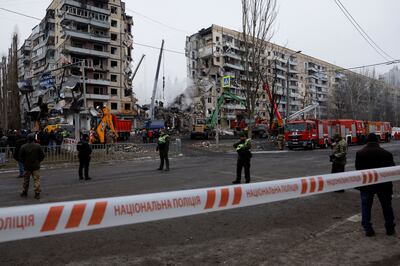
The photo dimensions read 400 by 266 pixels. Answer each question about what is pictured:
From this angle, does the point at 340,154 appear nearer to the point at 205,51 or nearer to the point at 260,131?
the point at 260,131

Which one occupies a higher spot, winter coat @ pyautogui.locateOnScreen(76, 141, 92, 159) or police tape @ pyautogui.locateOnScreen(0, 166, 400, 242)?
winter coat @ pyautogui.locateOnScreen(76, 141, 92, 159)

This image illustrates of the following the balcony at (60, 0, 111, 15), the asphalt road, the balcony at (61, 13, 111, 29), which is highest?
the balcony at (60, 0, 111, 15)

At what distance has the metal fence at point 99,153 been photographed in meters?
16.9

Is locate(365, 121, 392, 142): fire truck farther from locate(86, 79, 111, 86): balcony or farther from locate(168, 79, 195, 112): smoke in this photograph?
locate(86, 79, 111, 86): balcony

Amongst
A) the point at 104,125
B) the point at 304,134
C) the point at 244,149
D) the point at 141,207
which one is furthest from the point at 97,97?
the point at 141,207

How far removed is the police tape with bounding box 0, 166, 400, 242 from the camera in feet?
10.6

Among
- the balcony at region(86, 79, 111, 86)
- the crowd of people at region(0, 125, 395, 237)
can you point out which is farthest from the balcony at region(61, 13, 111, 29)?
the crowd of people at region(0, 125, 395, 237)

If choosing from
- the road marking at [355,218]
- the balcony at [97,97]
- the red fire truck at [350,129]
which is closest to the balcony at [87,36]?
the balcony at [97,97]

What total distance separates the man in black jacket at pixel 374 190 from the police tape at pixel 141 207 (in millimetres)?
116

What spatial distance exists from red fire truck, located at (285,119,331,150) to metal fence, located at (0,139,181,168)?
1061 centimetres

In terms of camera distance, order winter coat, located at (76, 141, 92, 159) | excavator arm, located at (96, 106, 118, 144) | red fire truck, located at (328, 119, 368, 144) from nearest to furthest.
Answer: winter coat, located at (76, 141, 92, 159)
excavator arm, located at (96, 106, 118, 144)
red fire truck, located at (328, 119, 368, 144)

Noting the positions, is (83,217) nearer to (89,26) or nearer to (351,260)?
(351,260)

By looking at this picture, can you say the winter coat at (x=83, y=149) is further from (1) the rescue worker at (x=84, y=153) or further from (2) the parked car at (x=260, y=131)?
(2) the parked car at (x=260, y=131)

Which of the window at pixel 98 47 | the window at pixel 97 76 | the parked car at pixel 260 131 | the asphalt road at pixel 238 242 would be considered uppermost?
the window at pixel 98 47
